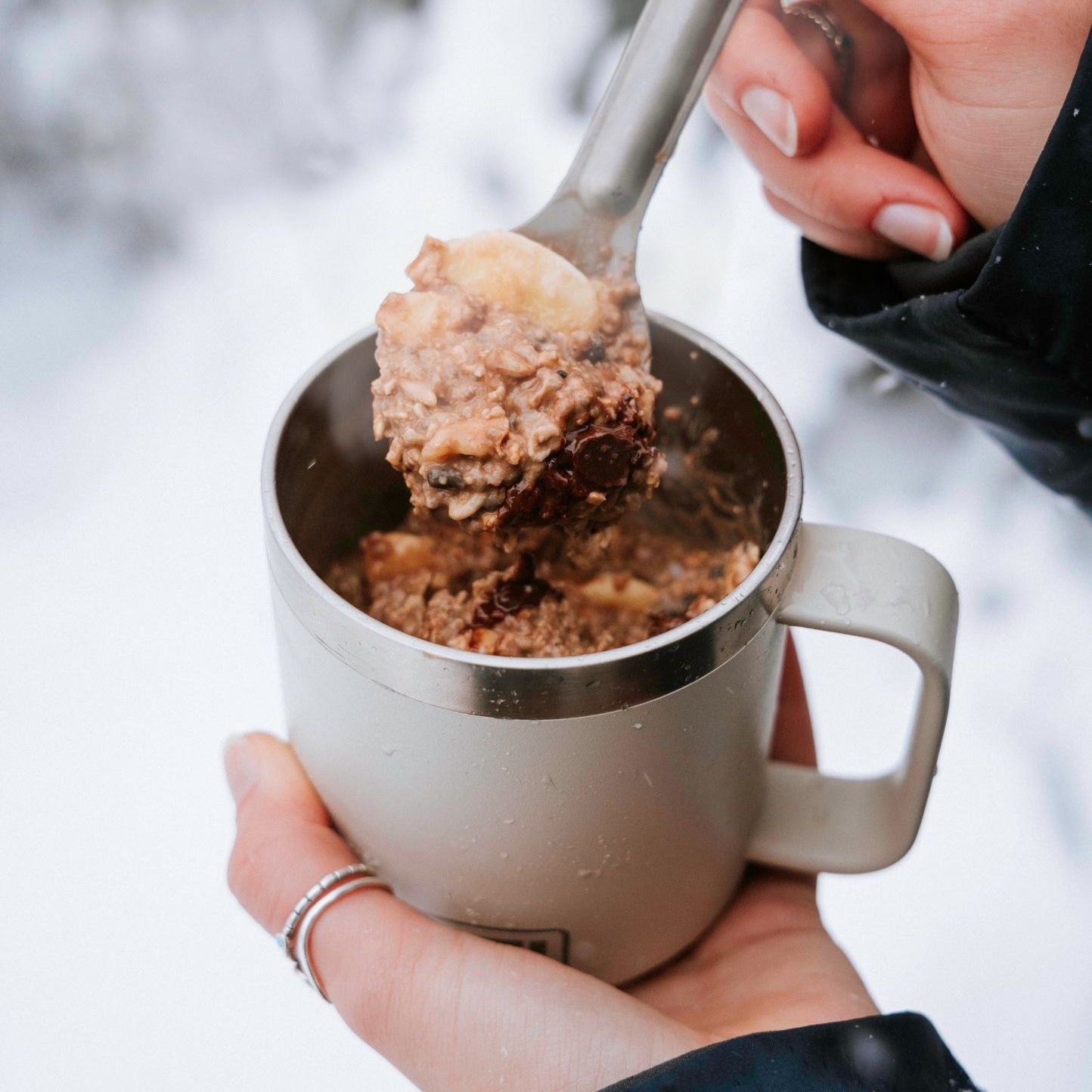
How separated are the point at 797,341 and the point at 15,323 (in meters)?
0.92

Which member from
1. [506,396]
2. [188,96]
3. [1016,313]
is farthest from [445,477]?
[188,96]

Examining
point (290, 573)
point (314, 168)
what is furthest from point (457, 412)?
point (314, 168)

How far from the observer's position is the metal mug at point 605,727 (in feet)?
1.93

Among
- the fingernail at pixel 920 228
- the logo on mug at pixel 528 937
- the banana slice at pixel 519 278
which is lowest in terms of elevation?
the logo on mug at pixel 528 937

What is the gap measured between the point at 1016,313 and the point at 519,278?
327 mm

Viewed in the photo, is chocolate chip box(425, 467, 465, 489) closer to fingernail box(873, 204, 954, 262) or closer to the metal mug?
the metal mug

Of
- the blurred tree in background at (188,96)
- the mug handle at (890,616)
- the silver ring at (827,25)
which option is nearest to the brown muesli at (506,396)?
the mug handle at (890,616)

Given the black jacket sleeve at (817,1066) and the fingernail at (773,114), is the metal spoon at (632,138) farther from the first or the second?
the black jacket sleeve at (817,1066)

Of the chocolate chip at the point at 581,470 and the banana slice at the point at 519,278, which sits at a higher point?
the banana slice at the point at 519,278

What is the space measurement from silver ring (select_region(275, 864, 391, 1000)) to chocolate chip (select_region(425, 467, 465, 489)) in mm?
261

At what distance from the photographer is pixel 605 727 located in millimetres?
590

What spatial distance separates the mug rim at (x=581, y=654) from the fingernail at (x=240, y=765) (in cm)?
20

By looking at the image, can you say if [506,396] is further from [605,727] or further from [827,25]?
[827,25]

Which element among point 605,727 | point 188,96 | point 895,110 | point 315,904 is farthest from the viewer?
point 188,96
